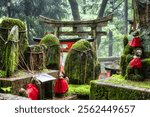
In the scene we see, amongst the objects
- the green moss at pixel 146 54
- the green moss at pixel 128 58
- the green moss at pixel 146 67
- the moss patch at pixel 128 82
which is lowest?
the moss patch at pixel 128 82

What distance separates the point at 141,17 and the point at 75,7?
56.4 ft

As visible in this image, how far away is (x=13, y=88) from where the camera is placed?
330 inches

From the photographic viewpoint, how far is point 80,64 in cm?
1150

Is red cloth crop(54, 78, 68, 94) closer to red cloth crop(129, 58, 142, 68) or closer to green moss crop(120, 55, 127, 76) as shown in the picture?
green moss crop(120, 55, 127, 76)

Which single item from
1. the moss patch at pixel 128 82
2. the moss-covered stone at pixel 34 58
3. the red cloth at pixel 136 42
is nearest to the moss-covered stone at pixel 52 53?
the moss-covered stone at pixel 34 58

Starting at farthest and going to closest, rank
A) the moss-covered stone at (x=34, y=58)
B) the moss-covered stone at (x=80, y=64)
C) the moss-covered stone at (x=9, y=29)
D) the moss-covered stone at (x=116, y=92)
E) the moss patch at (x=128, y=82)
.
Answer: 1. the moss-covered stone at (x=80, y=64)
2. the moss-covered stone at (x=34, y=58)
3. the moss-covered stone at (x=9, y=29)
4. the moss patch at (x=128, y=82)
5. the moss-covered stone at (x=116, y=92)

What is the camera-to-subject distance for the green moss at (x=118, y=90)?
6.46m

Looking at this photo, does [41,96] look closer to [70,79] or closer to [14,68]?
[14,68]

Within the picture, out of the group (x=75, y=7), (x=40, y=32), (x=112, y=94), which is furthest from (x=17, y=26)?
(x=75, y=7)

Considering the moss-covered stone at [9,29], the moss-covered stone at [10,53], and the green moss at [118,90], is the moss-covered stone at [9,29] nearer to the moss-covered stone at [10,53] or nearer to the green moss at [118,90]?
the moss-covered stone at [10,53]

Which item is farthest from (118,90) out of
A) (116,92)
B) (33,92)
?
(33,92)

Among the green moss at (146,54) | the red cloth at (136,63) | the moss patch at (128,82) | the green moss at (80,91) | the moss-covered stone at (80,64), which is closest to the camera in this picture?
the moss patch at (128,82)

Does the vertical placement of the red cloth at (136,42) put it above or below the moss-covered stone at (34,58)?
above

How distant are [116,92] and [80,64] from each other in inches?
188
